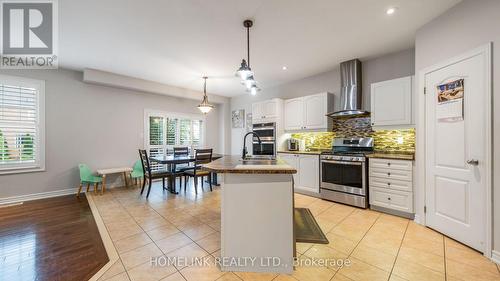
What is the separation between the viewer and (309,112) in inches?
171

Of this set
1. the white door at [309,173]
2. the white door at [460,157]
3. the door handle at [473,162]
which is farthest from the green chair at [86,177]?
the door handle at [473,162]

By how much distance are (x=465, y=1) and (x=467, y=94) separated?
102cm

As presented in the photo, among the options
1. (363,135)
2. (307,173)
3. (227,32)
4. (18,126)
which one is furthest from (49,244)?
(363,135)

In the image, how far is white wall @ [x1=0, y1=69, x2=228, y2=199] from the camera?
392cm

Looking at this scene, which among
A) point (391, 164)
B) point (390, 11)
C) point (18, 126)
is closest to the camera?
point (390, 11)

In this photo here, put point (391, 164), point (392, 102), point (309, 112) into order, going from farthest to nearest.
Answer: point (309, 112) → point (392, 102) → point (391, 164)

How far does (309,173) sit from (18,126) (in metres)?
5.72

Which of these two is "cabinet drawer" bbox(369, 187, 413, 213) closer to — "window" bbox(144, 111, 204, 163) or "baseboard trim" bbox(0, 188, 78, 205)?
"window" bbox(144, 111, 204, 163)

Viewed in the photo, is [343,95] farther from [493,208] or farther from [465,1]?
[493,208]

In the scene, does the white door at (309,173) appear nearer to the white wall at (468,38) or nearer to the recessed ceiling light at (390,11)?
the white wall at (468,38)

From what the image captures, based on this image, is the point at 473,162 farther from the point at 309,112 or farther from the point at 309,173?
the point at 309,112

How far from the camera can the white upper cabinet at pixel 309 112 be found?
13.5 feet

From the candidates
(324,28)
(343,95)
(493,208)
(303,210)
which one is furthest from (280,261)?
(343,95)

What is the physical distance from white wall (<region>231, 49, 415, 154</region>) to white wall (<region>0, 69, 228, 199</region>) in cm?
335
